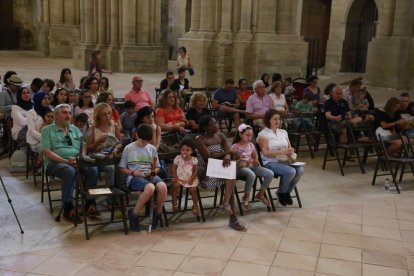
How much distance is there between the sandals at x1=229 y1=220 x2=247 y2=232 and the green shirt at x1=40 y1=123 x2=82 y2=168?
2045 millimetres

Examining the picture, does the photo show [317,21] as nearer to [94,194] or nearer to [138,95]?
[138,95]

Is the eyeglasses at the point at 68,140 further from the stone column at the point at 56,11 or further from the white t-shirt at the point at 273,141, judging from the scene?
the stone column at the point at 56,11

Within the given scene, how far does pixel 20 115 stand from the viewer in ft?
25.5

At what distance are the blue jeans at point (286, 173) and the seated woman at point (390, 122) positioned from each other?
2.70 metres

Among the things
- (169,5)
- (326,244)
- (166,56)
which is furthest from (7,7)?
(326,244)

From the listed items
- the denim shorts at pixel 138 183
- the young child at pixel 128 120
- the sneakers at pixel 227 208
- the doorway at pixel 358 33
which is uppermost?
the doorway at pixel 358 33

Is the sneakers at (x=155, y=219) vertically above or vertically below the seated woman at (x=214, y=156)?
below

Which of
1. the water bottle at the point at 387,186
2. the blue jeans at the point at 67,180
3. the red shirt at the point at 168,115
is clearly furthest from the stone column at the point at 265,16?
the blue jeans at the point at 67,180

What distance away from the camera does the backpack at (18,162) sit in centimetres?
766

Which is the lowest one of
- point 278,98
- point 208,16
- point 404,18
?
point 278,98

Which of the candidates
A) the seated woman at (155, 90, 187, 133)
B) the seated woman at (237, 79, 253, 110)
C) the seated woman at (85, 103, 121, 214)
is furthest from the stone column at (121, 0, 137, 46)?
the seated woman at (85, 103, 121, 214)

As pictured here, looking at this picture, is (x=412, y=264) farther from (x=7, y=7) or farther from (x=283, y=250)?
(x=7, y=7)

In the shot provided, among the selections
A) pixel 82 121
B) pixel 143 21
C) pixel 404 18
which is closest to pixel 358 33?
pixel 404 18

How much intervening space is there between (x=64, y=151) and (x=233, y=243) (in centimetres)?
231
